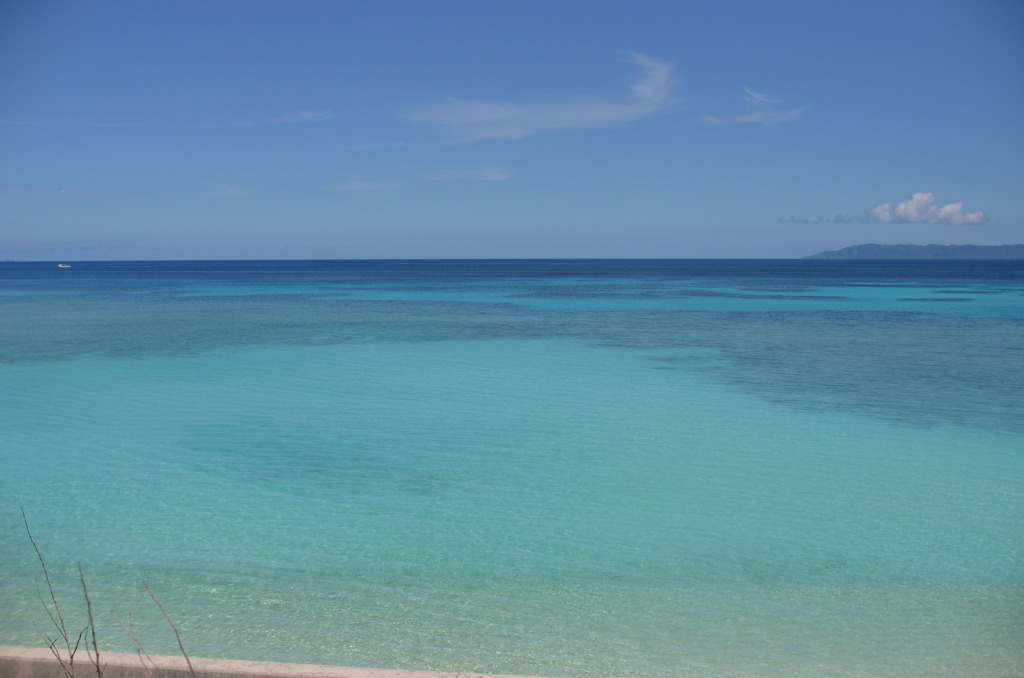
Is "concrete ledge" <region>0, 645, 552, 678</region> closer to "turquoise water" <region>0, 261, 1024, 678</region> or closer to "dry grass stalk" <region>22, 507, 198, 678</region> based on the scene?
"dry grass stalk" <region>22, 507, 198, 678</region>

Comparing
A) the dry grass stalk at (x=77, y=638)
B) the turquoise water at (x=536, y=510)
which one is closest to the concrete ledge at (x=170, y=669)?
the dry grass stalk at (x=77, y=638)

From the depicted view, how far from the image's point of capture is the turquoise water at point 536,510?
14.1ft

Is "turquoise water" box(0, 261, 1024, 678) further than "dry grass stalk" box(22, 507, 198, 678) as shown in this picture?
Yes

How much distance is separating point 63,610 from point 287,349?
495 inches

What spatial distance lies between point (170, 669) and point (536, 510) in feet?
12.8

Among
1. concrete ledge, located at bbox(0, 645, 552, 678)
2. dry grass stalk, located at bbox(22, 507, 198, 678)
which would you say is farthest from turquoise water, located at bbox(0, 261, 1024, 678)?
concrete ledge, located at bbox(0, 645, 552, 678)

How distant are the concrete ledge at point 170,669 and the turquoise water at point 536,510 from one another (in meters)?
1.21

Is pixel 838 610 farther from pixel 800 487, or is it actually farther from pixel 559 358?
pixel 559 358

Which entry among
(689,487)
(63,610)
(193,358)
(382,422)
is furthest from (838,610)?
(193,358)

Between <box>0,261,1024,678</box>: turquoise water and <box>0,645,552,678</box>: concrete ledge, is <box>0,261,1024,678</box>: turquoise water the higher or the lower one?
the lower one

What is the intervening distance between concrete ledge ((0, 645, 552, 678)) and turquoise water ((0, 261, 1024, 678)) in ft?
3.97

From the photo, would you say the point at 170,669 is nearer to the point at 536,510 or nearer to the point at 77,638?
the point at 77,638

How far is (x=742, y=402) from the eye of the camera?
10.9 m

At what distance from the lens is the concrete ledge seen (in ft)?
9.12
